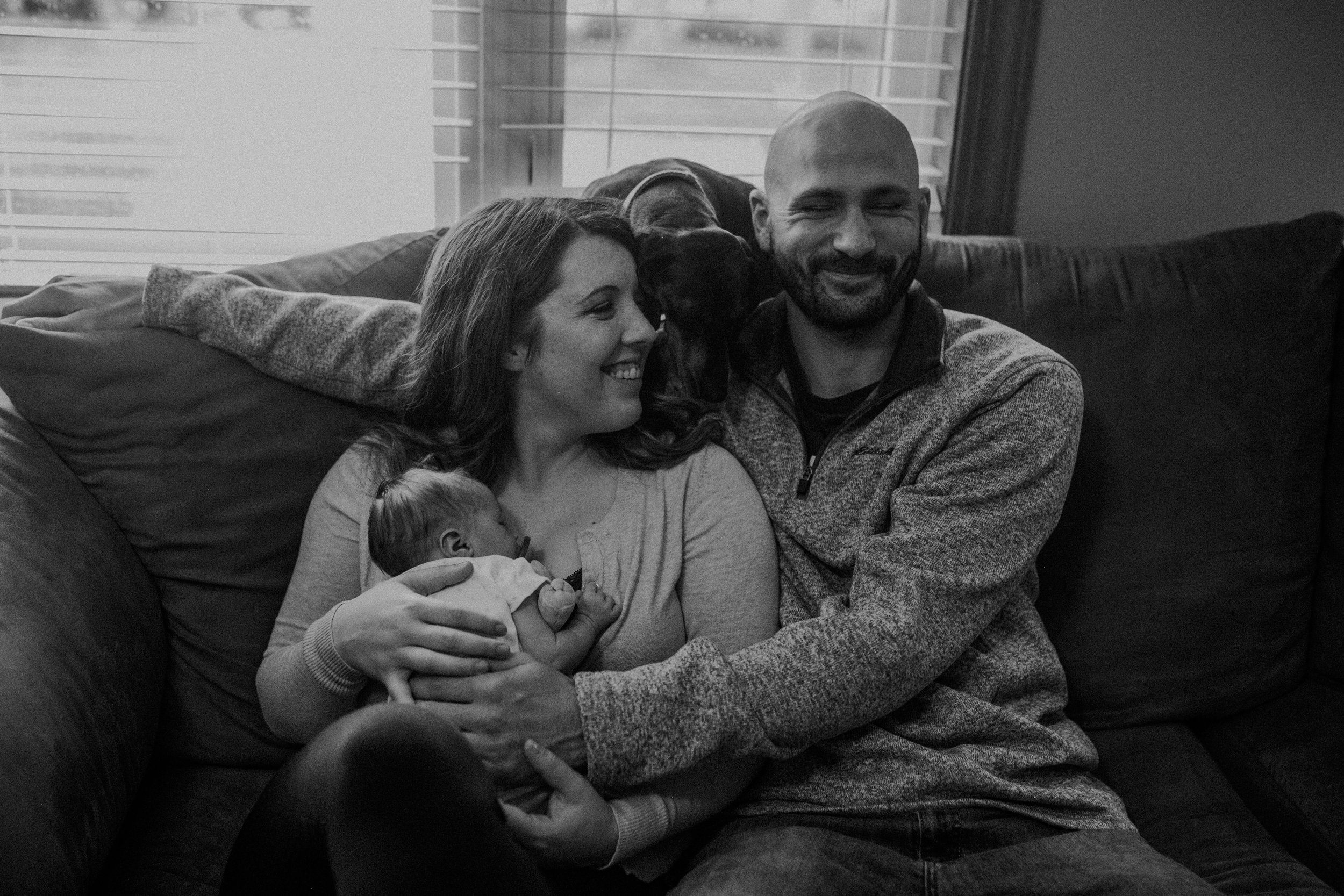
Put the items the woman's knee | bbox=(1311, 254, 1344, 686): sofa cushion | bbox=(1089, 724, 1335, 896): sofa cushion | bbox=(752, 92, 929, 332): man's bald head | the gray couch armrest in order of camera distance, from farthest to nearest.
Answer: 1. bbox=(1311, 254, 1344, 686): sofa cushion
2. bbox=(752, 92, 929, 332): man's bald head
3. bbox=(1089, 724, 1335, 896): sofa cushion
4. the gray couch armrest
5. the woman's knee

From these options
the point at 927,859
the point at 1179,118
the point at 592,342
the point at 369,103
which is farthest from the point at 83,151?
the point at 1179,118

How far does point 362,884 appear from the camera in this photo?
39.8 inches

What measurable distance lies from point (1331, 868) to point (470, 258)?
1328 mm

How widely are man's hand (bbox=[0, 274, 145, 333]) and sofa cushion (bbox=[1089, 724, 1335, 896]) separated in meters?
1.51

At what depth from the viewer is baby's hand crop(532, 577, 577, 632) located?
1.31 m

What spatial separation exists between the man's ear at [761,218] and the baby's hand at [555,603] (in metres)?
0.64

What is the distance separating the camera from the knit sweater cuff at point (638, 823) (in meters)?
1.31

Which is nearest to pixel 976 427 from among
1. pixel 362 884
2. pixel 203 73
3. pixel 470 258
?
pixel 470 258

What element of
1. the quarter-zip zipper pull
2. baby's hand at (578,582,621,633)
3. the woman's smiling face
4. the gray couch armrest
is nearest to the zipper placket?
the quarter-zip zipper pull

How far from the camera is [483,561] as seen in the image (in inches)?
52.4

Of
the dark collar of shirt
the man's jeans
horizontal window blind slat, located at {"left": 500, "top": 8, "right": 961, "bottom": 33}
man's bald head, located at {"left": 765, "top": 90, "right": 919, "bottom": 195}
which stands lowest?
the man's jeans

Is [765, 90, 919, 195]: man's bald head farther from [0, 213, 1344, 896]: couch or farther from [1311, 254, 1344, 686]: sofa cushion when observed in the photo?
[1311, 254, 1344, 686]: sofa cushion

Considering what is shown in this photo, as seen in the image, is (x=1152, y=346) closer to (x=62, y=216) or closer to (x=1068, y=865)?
(x=1068, y=865)

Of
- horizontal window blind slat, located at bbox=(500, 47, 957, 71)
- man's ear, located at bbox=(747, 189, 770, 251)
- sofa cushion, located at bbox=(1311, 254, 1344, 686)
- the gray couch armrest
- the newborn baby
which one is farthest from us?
horizontal window blind slat, located at bbox=(500, 47, 957, 71)
